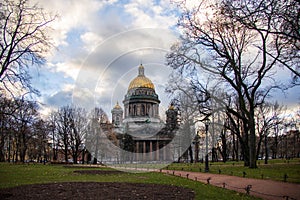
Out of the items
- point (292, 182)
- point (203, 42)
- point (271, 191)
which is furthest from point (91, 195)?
point (203, 42)

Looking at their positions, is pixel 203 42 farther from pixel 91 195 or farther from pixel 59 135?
pixel 59 135

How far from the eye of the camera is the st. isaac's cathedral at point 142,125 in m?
71.3

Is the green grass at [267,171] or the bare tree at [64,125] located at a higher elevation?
the bare tree at [64,125]

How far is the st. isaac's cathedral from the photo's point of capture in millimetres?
71312

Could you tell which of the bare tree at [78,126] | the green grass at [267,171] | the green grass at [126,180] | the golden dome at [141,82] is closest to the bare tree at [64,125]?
the bare tree at [78,126]

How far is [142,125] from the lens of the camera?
80.7 metres

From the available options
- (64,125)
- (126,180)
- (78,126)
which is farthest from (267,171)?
(64,125)

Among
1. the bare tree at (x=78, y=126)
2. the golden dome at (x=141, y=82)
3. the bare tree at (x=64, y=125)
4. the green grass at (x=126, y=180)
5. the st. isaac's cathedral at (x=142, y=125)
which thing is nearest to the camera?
the green grass at (x=126, y=180)

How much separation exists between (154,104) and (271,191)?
74.9 meters

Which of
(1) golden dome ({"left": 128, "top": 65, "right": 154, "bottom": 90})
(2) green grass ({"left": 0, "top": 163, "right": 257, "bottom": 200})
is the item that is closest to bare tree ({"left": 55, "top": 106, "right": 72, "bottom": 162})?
(1) golden dome ({"left": 128, "top": 65, "right": 154, "bottom": 90})

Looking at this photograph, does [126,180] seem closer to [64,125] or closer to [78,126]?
[78,126]

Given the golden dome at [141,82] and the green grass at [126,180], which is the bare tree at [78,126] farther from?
the green grass at [126,180]

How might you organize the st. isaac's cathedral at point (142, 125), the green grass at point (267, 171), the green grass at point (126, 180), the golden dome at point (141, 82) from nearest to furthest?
the green grass at point (126, 180), the green grass at point (267, 171), the st. isaac's cathedral at point (142, 125), the golden dome at point (141, 82)

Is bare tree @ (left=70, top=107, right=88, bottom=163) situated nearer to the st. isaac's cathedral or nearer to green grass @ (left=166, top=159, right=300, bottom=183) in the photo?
the st. isaac's cathedral
